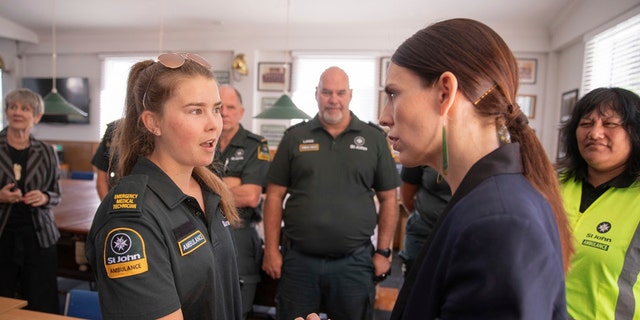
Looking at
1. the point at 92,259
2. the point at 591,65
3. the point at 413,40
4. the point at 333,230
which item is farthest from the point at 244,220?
the point at 591,65

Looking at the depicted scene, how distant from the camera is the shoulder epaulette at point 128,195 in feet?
3.06

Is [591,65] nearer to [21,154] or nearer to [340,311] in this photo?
[340,311]

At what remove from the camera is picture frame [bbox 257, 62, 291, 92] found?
701cm

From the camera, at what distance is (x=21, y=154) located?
2498mm

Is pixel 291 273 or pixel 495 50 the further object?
pixel 291 273

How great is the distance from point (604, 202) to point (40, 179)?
305 centimetres

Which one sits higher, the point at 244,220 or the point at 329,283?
the point at 244,220

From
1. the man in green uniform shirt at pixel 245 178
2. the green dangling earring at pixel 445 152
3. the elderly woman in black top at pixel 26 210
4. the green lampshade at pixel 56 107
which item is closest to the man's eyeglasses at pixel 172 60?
the green dangling earring at pixel 445 152

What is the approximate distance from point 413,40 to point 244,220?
70.3 inches

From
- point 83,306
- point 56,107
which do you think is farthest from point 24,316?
point 56,107

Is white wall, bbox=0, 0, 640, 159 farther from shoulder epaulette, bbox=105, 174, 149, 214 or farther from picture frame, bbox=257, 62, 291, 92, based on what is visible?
shoulder epaulette, bbox=105, 174, 149, 214

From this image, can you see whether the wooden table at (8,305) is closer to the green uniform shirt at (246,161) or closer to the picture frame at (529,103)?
the green uniform shirt at (246,161)

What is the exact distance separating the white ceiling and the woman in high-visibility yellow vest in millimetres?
4145

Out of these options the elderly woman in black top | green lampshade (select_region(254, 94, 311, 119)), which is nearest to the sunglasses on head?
the elderly woman in black top
